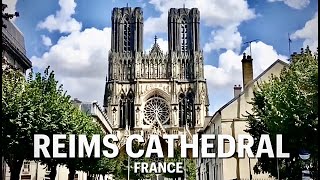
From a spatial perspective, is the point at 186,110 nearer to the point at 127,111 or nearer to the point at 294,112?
the point at 127,111

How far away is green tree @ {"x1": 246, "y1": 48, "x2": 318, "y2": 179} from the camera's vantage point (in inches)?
751

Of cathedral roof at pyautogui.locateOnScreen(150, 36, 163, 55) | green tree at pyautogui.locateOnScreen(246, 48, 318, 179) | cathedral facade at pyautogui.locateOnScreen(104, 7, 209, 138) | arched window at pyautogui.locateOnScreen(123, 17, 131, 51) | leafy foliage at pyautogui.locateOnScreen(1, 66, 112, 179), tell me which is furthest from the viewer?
cathedral roof at pyautogui.locateOnScreen(150, 36, 163, 55)

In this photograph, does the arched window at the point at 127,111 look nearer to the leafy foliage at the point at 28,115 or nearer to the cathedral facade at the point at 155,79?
the cathedral facade at the point at 155,79

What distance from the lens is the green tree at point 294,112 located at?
62.6 feet

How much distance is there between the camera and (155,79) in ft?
317

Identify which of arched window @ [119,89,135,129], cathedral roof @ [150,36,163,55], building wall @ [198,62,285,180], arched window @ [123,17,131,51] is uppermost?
arched window @ [123,17,131,51]

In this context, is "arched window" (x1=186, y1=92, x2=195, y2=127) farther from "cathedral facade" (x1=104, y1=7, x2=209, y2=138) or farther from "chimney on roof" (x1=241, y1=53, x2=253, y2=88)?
"chimney on roof" (x1=241, y1=53, x2=253, y2=88)

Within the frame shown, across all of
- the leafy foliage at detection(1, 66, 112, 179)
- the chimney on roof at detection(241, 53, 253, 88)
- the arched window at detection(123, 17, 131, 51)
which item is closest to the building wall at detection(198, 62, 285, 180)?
the chimney on roof at detection(241, 53, 253, 88)

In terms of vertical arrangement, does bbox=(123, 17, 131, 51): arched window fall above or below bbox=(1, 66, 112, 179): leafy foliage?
Answer: above

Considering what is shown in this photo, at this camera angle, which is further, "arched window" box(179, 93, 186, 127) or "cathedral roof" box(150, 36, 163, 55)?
"cathedral roof" box(150, 36, 163, 55)

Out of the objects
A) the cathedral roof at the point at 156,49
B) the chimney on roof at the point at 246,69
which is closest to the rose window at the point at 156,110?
the cathedral roof at the point at 156,49

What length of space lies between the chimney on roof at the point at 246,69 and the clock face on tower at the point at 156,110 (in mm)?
56877

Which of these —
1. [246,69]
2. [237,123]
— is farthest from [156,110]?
[237,123]

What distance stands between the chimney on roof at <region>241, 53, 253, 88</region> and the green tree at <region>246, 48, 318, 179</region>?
9206 mm
